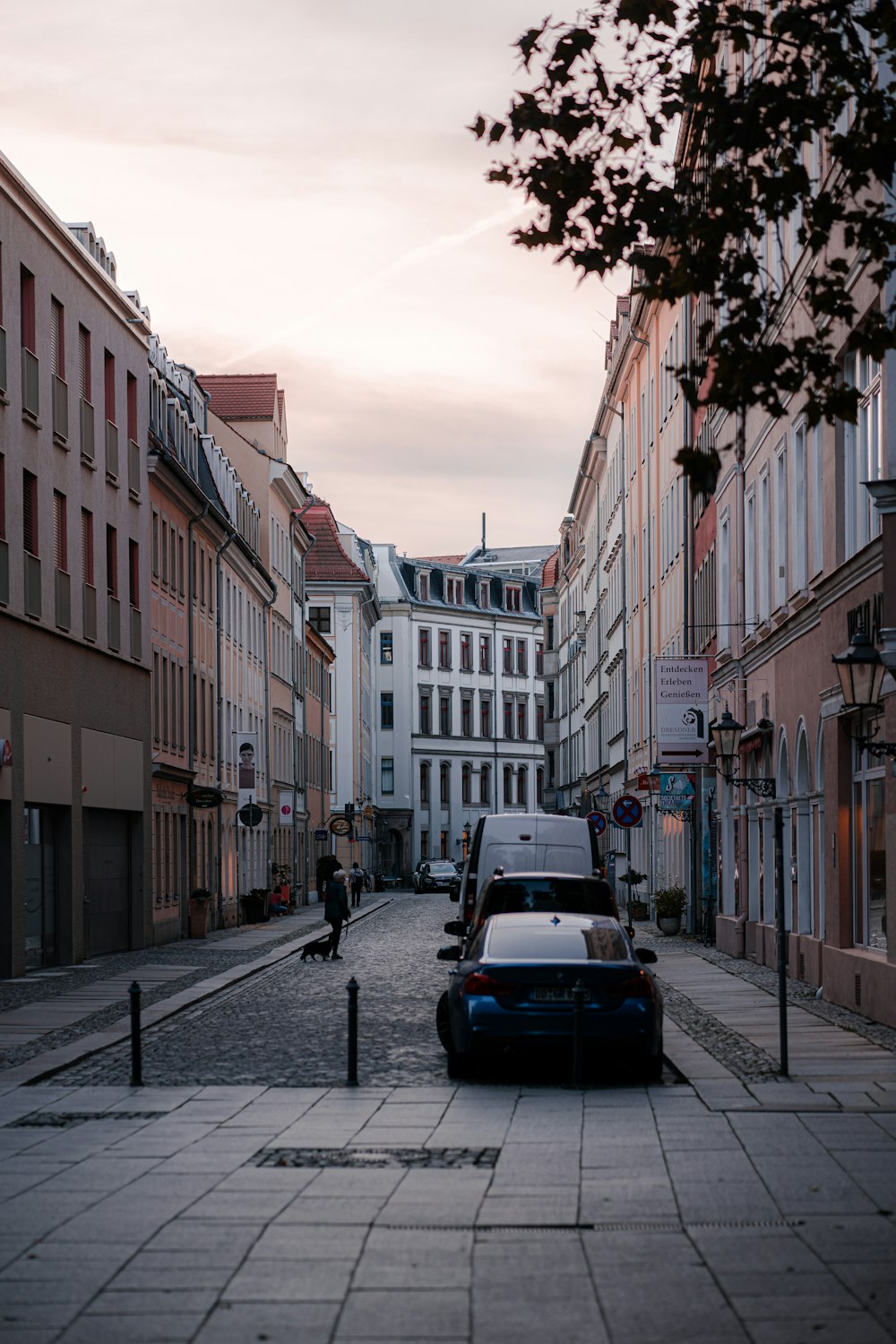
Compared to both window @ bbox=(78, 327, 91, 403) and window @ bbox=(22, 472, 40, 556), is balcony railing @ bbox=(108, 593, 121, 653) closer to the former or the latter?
window @ bbox=(78, 327, 91, 403)

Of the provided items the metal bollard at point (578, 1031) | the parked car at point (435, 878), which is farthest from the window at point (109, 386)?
the parked car at point (435, 878)

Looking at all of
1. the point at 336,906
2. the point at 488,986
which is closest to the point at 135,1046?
the point at 488,986

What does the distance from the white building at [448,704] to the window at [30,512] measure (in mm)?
85443

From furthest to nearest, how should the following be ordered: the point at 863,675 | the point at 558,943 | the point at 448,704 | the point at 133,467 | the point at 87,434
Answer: the point at 448,704, the point at 133,467, the point at 87,434, the point at 863,675, the point at 558,943

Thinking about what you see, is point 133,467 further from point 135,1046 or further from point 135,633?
point 135,1046

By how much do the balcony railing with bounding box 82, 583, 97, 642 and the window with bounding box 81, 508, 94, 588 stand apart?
0.53 feet

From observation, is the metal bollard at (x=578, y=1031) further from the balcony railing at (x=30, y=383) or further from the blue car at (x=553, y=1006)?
the balcony railing at (x=30, y=383)

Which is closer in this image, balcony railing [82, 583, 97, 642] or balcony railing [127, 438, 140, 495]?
balcony railing [82, 583, 97, 642]

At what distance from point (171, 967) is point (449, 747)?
91.8 metres

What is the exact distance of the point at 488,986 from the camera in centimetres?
1552

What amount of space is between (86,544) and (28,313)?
17.0ft

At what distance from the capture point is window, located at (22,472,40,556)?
3189 centimetres

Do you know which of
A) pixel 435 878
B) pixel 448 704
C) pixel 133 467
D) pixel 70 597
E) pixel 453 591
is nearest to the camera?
pixel 70 597

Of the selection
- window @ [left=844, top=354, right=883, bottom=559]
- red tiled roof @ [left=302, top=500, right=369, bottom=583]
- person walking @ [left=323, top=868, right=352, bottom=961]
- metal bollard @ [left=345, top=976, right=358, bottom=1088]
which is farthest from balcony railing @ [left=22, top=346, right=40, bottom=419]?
red tiled roof @ [left=302, top=500, right=369, bottom=583]
